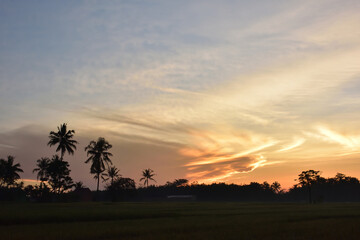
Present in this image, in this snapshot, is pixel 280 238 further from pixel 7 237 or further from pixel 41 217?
pixel 41 217

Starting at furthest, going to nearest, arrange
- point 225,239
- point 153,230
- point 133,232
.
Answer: point 153,230 < point 133,232 < point 225,239

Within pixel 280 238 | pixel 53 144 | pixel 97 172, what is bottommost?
pixel 280 238

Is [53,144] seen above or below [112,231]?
above

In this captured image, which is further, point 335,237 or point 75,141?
point 75,141

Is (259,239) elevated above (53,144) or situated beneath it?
situated beneath

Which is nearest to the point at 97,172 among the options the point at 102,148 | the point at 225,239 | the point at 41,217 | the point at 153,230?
the point at 102,148

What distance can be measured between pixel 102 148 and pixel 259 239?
289 feet

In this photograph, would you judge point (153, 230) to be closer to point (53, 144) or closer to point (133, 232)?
point (133, 232)

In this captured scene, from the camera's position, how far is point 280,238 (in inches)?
821

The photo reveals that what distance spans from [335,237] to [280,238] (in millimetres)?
3422

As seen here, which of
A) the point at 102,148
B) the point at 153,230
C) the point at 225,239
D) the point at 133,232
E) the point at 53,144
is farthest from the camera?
the point at 102,148

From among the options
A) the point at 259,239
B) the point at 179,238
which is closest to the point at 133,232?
the point at 179,238

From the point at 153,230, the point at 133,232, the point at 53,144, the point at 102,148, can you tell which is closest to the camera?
the point at 133,232

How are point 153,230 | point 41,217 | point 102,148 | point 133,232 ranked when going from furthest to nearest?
point 102,148 < point 41,217 < point 153,230 < point 133,232
